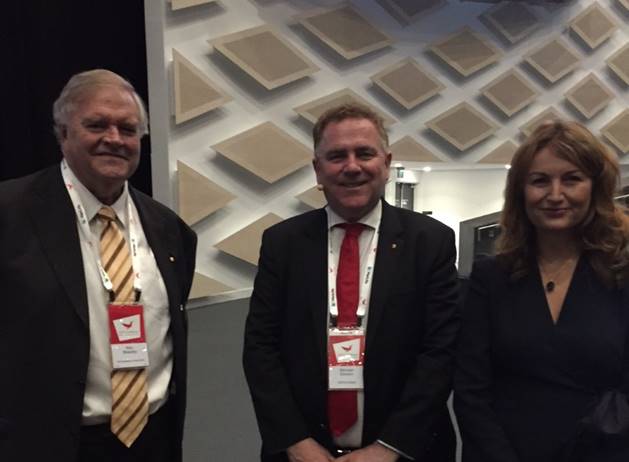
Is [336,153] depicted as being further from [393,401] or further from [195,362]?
[195,362]

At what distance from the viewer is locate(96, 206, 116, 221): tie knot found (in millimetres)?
1484

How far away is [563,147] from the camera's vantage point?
1.28 metres

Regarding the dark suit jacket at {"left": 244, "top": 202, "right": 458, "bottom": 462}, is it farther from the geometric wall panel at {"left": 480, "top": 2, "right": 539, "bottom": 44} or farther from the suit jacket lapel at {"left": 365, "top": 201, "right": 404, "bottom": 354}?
the geometric wall panel at {"left": 480, "top": 2, "right": 539, "bottom": 44}

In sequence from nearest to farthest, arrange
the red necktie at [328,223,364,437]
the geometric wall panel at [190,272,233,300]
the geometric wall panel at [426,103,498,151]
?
the red necktie at [328,223,364,437] → the geometric wall panel at [190,272,233,300] → the geometric wall panel at [426,103,498,151]

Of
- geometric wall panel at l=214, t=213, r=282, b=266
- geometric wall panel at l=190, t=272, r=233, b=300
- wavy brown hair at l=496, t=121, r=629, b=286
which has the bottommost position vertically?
geometric wall panel at l=190, t=272, r=233, b=300

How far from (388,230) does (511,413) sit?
1.74 feet

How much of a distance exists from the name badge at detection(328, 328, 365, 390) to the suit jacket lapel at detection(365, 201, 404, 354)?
30 millimetres

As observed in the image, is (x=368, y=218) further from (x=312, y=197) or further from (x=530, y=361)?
(x=312, y=197)

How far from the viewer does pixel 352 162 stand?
1.44 metres

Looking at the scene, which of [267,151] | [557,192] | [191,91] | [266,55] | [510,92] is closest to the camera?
[557,192]

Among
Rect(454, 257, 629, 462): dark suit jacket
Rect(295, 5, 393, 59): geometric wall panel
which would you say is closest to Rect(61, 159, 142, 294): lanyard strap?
Rect(454, 257, 629, 462): dark suit jacket

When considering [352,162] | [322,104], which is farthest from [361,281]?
[322,104]

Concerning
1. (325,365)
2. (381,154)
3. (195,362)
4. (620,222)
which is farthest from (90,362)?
(195,362)

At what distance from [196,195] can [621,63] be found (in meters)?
4.88
